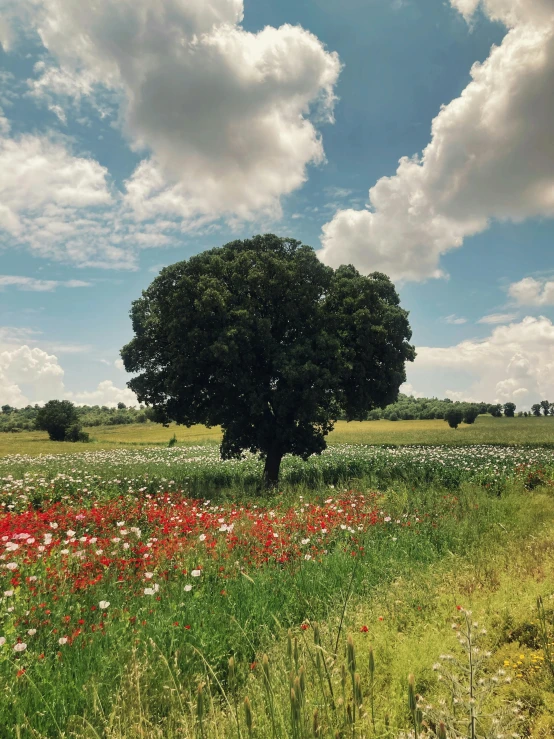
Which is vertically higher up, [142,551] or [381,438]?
[142,551]

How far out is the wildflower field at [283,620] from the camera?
3.15m

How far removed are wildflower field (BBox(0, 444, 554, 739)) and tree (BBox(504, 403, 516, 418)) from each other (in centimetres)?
9680

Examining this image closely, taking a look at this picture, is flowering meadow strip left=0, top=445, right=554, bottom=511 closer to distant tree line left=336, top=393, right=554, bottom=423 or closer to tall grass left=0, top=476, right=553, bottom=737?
tall grass left=0, top=476, right=553, bottom=737

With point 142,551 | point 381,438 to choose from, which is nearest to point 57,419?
point 381,438

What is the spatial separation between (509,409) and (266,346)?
324 feet

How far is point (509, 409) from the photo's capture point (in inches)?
3875

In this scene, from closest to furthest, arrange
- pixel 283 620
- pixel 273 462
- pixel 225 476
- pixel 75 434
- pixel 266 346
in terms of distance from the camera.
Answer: pixel 283 620, pixel 266 346, pixel 273 462, pixel 225 476, pixel 75 434

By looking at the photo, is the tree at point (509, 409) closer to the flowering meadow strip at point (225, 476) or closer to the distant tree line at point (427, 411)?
the distant tree line at point (427, 411)

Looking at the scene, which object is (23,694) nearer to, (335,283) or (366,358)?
(366,358)

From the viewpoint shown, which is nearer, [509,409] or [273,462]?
[273,462]

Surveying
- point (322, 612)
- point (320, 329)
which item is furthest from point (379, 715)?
point (320, 329)

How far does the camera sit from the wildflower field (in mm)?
3147

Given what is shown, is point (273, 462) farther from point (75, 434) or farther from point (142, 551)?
point (75, 434)

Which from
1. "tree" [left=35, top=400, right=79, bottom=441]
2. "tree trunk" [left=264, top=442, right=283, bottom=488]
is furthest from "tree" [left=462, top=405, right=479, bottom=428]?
"tree" [left=35, top=400, right=79, bottom=441]
